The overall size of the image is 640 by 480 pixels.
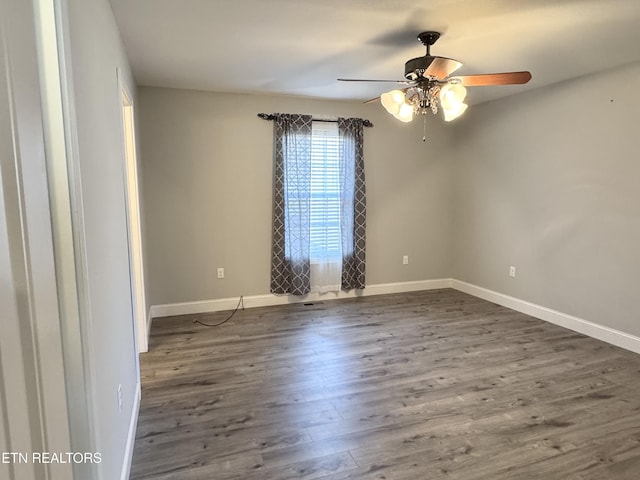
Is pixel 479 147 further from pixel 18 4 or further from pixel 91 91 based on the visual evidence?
pixel 18 4

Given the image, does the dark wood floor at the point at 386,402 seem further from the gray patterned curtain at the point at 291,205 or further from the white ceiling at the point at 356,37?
the white ceiling at the point at 356,37

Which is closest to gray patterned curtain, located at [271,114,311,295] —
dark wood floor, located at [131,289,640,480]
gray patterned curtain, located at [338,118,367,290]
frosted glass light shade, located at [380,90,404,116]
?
gray patterned curtain, located at [338,118,367,290]

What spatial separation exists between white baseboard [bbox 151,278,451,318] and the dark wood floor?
23cm

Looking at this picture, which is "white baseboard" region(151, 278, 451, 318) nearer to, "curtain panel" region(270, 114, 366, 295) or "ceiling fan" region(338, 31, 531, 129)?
"curtain panel" region(270, 114, 366, 295)

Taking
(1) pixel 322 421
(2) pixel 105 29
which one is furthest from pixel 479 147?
(2) pixel 105 29

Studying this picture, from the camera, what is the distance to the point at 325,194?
466cm

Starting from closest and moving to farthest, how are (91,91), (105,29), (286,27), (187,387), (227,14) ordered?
(91,91), (105,29), (227,14), (286,27), (187,387)

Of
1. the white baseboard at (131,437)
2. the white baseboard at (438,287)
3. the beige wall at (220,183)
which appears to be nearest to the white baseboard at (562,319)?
the white baseboard at (438,287)

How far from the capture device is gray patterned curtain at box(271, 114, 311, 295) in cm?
437

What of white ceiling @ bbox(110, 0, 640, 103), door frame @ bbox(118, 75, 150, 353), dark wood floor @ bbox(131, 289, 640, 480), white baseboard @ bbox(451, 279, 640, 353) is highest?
white ceiling @ bbox(110, 0, 640, 103)

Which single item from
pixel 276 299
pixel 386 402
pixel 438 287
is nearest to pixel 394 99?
pixel 386 402

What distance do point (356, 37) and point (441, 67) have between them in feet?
2.16

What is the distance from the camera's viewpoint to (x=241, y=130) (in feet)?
14.0

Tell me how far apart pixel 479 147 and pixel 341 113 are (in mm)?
1790
